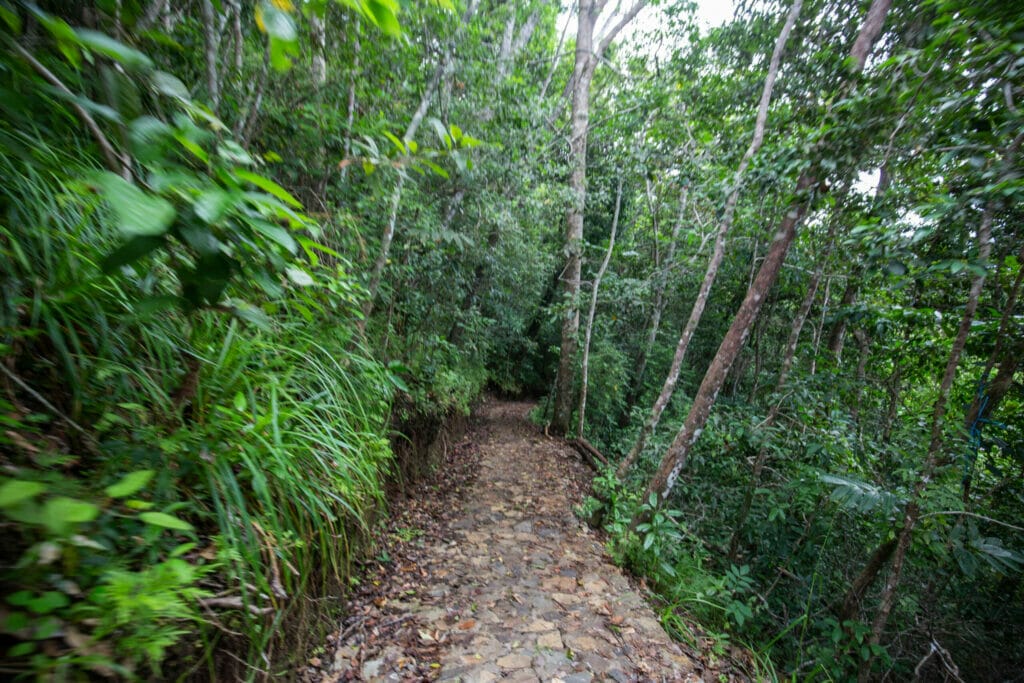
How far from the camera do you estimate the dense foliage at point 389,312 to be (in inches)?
43.2

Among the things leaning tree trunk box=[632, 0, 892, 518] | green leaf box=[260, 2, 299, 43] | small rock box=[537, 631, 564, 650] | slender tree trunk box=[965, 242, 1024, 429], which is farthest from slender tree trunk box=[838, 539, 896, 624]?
green leaf box=[260, 2, 299, 43]

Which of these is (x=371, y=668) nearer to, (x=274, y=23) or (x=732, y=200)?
(x=274, y=23)

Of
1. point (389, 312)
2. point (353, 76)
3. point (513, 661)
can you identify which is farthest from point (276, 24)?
point (389, 312)

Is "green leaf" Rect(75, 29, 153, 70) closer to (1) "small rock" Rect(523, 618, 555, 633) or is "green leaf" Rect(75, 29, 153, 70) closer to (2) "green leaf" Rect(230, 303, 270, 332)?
(2) "green leaf" Rect(230, 303, 270, 332)

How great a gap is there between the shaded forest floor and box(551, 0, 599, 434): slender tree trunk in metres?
3.98

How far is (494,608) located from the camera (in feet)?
9.65

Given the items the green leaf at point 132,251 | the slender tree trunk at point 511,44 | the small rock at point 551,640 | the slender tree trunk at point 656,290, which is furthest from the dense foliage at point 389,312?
the small rock at point 551,640

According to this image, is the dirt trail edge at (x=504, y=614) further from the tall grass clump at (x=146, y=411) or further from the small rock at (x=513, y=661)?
the tall grass clump at (x=146, y=411)

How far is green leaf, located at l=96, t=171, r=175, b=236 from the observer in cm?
71

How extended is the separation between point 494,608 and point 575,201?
23.5 feet

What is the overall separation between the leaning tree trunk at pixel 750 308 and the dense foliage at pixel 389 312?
0.06m

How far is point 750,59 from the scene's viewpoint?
6422 mm

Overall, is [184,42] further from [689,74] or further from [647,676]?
[689,74]

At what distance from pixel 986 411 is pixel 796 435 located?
1528 millimetres
